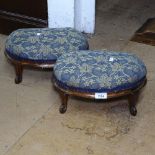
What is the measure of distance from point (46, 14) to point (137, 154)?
163 centimetres

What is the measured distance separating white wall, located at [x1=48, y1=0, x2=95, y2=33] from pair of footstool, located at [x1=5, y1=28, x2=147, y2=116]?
18.7 inches

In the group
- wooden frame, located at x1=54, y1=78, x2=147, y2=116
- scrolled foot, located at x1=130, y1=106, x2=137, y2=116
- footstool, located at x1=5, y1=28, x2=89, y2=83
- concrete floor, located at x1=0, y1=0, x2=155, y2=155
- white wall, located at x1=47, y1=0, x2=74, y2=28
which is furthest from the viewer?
white wall, located at x1=47, y1=0, x2=74, y2=28

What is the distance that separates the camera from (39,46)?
8.27 feet

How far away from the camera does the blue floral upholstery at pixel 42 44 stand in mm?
2494

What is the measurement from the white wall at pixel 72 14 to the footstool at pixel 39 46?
462 millimetres

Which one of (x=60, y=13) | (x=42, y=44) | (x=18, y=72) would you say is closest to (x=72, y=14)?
(x=60, y=13)

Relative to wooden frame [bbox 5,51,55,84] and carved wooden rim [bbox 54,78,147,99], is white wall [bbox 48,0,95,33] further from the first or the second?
carved wooden rim [bbox 54,78,147,99]

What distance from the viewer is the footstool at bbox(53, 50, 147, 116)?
2.17 meters

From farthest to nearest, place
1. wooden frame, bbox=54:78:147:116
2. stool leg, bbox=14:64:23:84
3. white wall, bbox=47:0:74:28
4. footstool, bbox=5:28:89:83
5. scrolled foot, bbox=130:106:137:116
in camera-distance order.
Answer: white wall, bbox=47:0:74:28 → stool leg, bbox=14:64:23:84 → footstool, bbox=5:28:89:83 → scrolled foot, bbox=130:106:137:116 → wooden frame, bbox=54:78:147:116

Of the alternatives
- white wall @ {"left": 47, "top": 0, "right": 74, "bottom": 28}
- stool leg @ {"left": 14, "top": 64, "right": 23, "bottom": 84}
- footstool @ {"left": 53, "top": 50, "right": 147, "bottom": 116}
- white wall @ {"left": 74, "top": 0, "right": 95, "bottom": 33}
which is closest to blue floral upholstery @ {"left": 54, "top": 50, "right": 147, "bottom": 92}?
footstool @ {"left": 53, "top": 50, "right": 147, "bottom": 116}

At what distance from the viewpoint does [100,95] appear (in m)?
2.19

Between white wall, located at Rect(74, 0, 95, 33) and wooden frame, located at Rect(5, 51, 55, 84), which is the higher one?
white wall, located at Rect(74, 0, 95, 33)

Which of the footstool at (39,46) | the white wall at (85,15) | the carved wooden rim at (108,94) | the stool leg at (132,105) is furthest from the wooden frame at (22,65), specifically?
the white wall at (85,15)

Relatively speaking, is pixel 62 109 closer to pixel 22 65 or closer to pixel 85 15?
pixel 22 65
